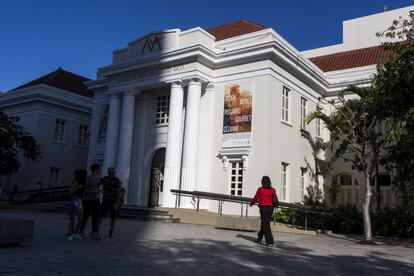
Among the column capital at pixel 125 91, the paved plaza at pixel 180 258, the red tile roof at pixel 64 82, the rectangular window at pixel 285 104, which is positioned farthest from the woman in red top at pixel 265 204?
the red tile roof at pixel 64 82

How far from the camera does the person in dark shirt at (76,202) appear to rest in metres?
9.48

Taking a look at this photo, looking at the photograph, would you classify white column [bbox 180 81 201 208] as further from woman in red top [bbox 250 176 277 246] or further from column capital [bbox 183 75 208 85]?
woman in red top [bbox 250 176 277 246]

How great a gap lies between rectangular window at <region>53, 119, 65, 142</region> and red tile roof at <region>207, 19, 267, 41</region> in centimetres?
1263

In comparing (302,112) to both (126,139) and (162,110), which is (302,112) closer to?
(162,110)

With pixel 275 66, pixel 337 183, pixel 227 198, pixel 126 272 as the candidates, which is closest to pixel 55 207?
pixel 227 198

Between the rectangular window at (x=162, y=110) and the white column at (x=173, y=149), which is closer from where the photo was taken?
the white column at (x=173, y=149)

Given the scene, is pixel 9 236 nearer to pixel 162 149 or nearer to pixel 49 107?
pixel 162 149

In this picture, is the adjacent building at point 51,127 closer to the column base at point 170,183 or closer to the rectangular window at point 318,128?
the column base at point 170,183

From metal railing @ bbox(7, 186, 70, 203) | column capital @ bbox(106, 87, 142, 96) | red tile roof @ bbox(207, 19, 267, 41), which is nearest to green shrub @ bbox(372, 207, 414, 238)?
red tile roof @ bbox(207, 19, 267, 41)

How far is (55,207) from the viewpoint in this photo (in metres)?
22.6

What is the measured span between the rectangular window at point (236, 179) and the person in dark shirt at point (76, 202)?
11.0 meters

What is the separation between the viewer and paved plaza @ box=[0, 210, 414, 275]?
6.21m

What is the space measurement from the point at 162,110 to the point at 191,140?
3.62m

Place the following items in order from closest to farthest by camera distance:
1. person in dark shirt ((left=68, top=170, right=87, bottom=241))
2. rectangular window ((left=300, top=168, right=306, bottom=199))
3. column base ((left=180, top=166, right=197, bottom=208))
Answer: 1. person in dark shirt ((left=68, top=170, right=87, bottom=241))
2. column base ((left=180, top=166, right=197, bottom=208))
3. rectangular window ((left=300, top=168, right=306, bottom=199))
